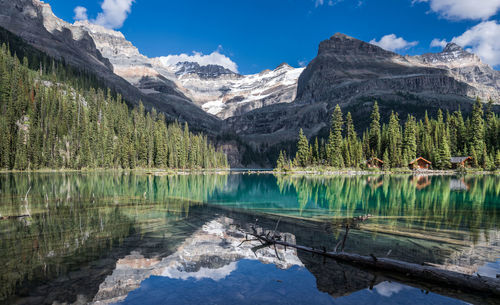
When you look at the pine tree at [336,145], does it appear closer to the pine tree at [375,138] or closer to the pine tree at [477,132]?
the pine tree at [375,138]

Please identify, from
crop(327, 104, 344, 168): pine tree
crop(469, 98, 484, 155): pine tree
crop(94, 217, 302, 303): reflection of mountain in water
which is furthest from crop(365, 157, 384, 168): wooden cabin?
crop(94, 217, 302, 303): reflection of mountain in water

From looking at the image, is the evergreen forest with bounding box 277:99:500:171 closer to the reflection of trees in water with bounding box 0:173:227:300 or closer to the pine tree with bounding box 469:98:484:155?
the pine tree with bounding box 469:98:484:155

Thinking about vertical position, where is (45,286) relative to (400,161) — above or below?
below

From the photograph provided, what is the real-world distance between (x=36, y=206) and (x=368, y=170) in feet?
281

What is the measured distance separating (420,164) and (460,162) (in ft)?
34.5

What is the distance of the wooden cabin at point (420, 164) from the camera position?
300ft

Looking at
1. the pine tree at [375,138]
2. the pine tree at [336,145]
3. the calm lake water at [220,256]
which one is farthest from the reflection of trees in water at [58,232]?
the pine tree at [375,138]

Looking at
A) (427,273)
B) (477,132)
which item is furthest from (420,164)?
(427,273)

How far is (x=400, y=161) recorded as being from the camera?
9088cm

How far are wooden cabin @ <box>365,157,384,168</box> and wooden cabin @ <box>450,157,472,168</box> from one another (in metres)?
20.5

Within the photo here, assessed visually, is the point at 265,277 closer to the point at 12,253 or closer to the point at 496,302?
the point at 496,302

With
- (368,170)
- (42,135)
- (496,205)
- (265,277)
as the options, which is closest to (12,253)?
(265,277)

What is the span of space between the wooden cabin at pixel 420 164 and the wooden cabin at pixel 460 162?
661 centimetres

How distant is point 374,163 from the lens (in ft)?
315
